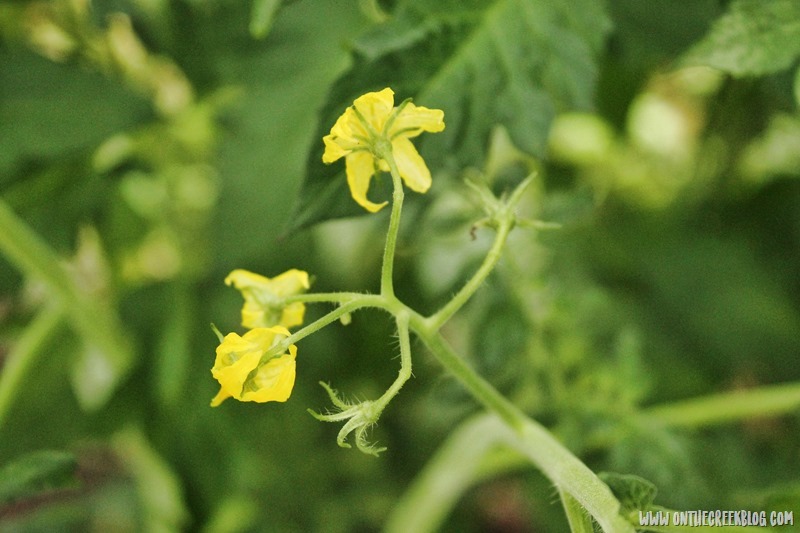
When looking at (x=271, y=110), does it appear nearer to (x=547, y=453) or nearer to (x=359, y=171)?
(x=359, y=171)

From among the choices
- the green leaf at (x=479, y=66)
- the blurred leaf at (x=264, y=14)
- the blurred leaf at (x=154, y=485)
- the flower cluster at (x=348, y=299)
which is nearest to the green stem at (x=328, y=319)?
the flower cluster at (x=348, y=299)

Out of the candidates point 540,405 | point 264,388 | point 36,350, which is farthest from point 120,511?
point 264,388

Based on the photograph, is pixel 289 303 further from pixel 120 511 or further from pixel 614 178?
pixel 614 178

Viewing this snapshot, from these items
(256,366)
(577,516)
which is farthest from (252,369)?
(577,516)

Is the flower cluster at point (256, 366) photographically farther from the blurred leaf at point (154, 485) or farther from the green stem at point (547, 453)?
the blurred leaf at point (154, 485)

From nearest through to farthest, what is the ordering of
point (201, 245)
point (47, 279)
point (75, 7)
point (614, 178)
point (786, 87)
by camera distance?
point (786, 87) → point (47, 279) → point (75, 7) → point (201, 245) → point (614, 178)

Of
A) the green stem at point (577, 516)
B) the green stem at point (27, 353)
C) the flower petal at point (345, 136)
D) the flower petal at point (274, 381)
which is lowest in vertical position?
the green stem at point (577, 516)

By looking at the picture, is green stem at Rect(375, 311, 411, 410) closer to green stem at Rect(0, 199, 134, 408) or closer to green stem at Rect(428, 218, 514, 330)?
green stem at Rect(428, 218, 514, 330)
